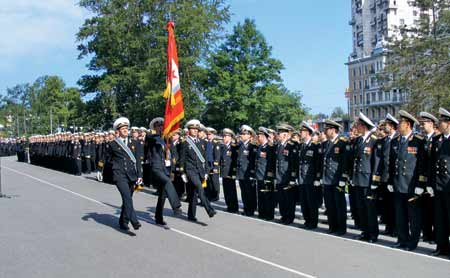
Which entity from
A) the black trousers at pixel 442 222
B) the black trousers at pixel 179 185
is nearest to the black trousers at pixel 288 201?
the black trousers at pixel 442 222

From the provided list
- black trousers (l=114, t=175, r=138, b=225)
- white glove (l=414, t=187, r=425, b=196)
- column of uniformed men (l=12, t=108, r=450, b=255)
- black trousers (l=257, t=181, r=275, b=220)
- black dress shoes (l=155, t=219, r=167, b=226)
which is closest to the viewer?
white glove (l=414, t=187, r=425, b=196)

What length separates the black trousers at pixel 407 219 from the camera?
30.0ft

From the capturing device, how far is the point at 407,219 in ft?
30.9

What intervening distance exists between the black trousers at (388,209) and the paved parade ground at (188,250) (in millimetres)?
470

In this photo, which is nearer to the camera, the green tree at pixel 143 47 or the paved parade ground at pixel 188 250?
the paved parade ground at pixel 188 250

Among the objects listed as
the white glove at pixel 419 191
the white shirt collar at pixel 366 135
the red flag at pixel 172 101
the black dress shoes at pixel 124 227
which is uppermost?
the red flag at pixel 172 101

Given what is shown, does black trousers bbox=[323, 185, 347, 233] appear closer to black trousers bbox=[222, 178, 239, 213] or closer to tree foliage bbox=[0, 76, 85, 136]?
black trousers bbox=[222, 178, 239, 213]

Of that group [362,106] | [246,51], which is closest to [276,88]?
[246,51]

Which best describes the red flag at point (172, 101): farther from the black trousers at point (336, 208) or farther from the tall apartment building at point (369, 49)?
the tall apartment building at point (369, 49)

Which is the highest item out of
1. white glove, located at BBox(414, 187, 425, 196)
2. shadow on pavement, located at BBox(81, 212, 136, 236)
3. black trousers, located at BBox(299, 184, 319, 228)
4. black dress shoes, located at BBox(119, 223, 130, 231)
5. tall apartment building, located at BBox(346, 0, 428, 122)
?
tall apartment building, located at BBox(346, 0, 428, 122)

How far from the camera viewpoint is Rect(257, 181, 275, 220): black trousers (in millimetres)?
12742

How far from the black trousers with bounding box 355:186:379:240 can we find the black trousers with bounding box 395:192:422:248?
1.63ft

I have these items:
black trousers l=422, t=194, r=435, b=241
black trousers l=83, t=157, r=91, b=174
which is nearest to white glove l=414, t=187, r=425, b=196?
black trousers l=422, t=194, r=435, b=241

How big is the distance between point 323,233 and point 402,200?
197cm
